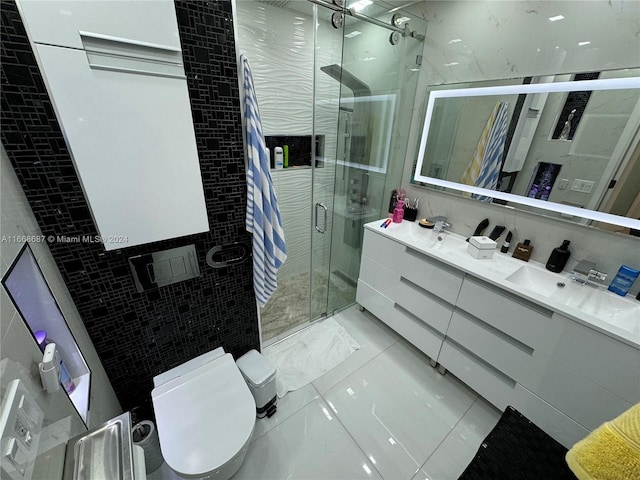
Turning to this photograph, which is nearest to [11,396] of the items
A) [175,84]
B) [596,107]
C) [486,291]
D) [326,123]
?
[175,84]

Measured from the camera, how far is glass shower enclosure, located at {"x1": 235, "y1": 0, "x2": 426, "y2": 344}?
1732mm

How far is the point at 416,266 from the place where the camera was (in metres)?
1.71

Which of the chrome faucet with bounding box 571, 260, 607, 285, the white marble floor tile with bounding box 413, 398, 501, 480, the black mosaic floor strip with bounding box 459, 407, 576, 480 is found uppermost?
the chrome faucet with bounding box 571, 260, 607, 285

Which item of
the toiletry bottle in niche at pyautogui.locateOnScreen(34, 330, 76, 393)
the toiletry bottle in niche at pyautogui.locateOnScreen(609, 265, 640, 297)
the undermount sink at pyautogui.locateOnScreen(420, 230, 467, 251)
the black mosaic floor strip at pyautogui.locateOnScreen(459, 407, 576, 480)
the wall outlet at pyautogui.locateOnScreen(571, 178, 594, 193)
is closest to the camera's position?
the toiletry bottle in niche at pyautogui.locateOnScreen(34, 330, 76, 393)

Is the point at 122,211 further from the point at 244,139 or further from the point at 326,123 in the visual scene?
the point at 326,123

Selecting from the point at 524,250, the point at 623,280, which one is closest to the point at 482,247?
the point at 524,250

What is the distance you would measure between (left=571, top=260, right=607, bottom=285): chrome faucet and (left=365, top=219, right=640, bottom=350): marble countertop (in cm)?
3

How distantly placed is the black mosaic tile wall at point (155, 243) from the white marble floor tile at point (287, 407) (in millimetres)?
494

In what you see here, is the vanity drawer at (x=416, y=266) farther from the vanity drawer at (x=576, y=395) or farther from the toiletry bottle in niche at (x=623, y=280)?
the toiletry bottle in niche at (x=623, y=280)

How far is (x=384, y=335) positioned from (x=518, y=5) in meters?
2.33

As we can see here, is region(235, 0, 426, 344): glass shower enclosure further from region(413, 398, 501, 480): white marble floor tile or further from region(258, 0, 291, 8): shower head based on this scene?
region(413, 398, 501, 480): white marble floor tile

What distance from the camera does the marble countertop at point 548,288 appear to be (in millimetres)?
1083

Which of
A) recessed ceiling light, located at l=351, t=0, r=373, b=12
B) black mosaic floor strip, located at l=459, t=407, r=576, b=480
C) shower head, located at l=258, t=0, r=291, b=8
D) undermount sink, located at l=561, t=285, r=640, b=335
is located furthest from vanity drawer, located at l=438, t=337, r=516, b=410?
shower head, located at l=258, t=0, r=291, b=8

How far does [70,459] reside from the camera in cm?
62
